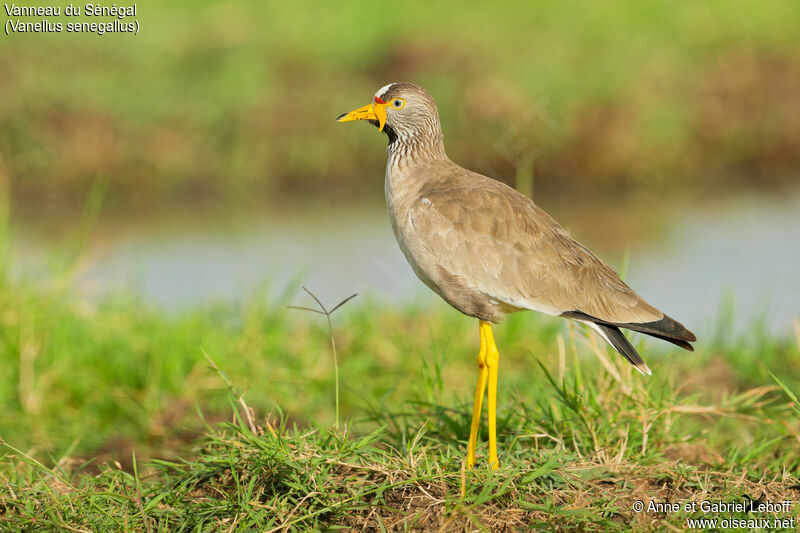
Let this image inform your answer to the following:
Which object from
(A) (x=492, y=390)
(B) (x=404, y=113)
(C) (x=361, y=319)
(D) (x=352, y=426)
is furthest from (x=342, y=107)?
(A) (x=492, y=390)

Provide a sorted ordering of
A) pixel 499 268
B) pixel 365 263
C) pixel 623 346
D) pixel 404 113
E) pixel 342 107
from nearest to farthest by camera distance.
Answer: pixel 623 346
pixel 499 268
pixel 404 113
pixel 365 263
pixel 342 107

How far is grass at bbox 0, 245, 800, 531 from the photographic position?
312 centimetres

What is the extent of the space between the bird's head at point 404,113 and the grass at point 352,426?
912 mm

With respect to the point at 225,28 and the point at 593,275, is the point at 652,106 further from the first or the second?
the point at 593,275

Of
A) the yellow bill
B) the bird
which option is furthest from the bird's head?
the bird

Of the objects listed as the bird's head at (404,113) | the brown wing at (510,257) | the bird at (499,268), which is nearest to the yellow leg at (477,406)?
the bird at (499,268)

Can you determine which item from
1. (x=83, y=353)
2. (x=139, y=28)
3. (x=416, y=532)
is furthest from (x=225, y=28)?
(x=416, y=532)

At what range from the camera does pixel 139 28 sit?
11.9m

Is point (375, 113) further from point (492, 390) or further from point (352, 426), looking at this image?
point (352, 426)

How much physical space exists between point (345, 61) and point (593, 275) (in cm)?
851

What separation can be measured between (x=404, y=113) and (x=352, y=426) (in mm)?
1503

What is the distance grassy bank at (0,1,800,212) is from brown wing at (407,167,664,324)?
5.56 meters

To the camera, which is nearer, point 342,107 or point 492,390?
point 492,390

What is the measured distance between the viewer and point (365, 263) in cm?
812
